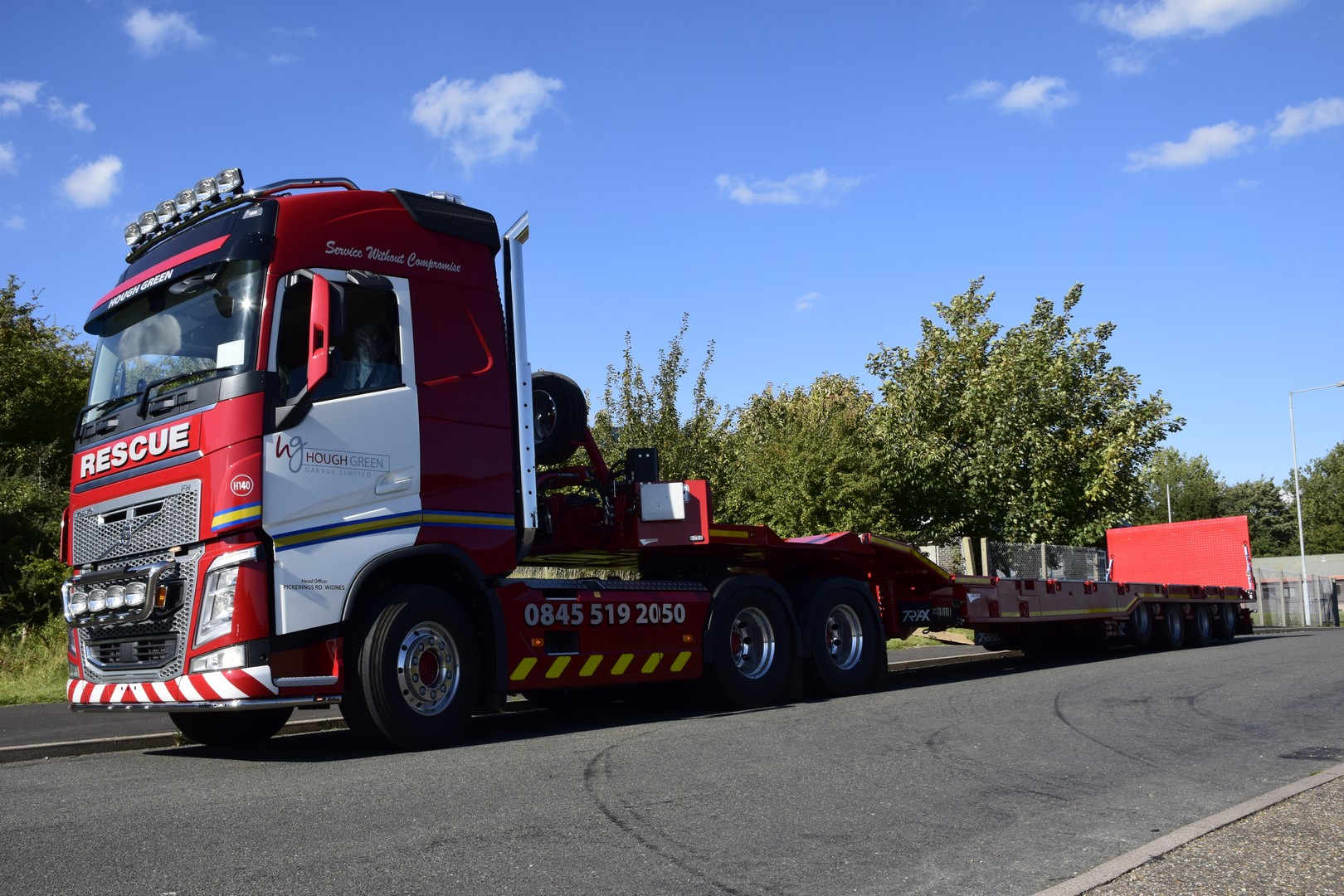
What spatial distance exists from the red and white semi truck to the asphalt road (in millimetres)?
604

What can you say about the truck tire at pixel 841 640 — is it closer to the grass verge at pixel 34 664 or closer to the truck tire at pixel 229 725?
the truck tire at pixel 229 725

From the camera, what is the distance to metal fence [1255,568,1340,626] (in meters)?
35.0

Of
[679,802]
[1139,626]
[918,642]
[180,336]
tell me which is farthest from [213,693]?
[918,642]

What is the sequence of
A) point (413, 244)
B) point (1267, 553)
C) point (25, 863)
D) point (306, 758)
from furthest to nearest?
point (1267, 553), point (413, 244), point (306, 758), point (25, 863)

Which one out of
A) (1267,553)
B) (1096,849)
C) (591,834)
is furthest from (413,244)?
(1267,553)

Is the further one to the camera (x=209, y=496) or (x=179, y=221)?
(x=179, y=221)

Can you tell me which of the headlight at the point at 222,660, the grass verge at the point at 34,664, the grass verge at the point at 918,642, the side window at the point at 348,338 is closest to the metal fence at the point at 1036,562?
the grass verge at the point at 918,642

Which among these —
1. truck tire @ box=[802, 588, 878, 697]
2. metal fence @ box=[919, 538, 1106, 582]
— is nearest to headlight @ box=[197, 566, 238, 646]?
truck tire @ box=[802, 588, 878, 697]

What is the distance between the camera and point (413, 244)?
27.7ft

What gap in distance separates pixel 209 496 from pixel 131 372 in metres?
1.46

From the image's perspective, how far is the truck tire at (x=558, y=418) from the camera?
993 cm

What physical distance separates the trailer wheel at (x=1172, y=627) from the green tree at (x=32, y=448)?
1684 cm

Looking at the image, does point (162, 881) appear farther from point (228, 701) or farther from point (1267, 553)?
point (1267, 553)

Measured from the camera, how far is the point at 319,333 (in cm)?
746
